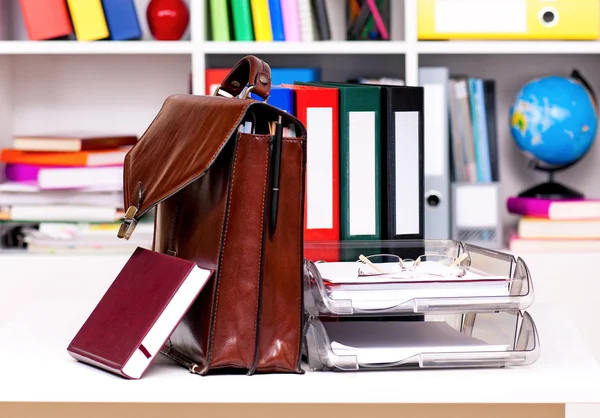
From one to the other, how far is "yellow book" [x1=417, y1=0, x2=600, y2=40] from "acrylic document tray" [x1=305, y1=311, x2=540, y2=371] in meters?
1.33

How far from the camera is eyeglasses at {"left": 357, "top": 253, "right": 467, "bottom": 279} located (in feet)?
2.83

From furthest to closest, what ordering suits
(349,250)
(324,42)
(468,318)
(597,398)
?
(324,42), (349,250), (468,318), (597,398)

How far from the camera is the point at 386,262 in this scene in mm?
942

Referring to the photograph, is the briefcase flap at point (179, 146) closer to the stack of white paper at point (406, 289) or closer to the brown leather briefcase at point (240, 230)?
the brown leather briefcase at point (240, 230)

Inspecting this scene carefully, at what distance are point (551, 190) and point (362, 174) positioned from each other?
1.29 metres

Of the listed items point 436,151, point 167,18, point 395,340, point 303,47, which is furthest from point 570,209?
point 395,340

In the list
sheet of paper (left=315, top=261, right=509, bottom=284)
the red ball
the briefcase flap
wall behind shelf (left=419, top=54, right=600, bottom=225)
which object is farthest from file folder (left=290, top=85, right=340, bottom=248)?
wall behind shelf (left=419, top=54, right=600, bottom=225)

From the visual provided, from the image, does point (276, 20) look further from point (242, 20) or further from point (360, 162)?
point (360, 162)

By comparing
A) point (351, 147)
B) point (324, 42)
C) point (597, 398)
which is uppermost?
point (324, 42)

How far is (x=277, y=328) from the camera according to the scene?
2.57 ft

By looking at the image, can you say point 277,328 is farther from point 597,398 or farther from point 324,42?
point 324,42

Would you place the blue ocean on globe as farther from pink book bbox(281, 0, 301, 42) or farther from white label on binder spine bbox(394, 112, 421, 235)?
white label on binder spine bbox(394, 112, 421, 235)

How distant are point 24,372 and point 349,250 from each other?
38 cm

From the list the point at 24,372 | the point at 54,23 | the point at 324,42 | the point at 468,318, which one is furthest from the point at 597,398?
the point at 54,23
